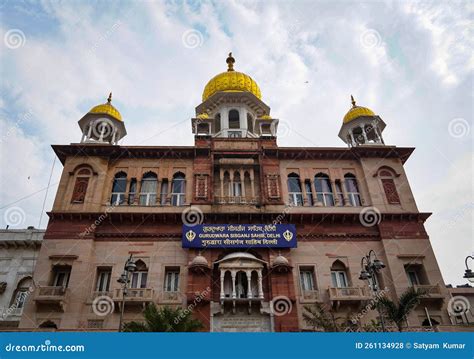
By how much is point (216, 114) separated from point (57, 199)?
48.2 feet

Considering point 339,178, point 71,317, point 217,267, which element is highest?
point 339,178

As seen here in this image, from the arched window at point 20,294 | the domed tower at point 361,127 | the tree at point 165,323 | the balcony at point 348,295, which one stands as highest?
the domed tower at point 361,127

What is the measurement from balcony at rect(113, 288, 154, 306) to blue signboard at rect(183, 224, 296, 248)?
3161 mm

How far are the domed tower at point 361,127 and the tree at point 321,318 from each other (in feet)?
42.0

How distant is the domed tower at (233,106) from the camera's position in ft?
98.6

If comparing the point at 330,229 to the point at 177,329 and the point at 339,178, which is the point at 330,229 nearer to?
the point at 339,178

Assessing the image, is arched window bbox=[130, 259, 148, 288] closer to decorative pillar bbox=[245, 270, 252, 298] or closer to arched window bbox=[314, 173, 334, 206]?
decorative pillar bbox=[245, 270, 252, 298]

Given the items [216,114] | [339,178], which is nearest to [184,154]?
[216,114]

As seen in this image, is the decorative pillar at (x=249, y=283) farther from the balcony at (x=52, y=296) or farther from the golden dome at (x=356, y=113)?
the golden dome at (x=356, y=113)

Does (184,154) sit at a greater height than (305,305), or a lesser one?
greater

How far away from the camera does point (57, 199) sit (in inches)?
877

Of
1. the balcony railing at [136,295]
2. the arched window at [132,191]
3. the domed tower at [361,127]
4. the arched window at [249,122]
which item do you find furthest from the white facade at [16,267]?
the domed tower at [361,127]

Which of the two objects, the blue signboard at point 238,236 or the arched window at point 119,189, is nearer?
the blue signboard at point 238,236

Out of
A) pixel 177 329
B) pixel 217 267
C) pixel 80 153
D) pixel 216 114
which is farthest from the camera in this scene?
pixel 216 114
